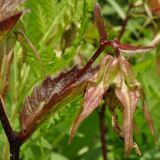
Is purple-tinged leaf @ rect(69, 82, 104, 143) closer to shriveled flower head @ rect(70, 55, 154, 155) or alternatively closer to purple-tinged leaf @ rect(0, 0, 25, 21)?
shriveled flower head @ rect(70, 55, 154, 155)

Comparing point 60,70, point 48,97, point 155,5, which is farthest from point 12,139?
point 155,5

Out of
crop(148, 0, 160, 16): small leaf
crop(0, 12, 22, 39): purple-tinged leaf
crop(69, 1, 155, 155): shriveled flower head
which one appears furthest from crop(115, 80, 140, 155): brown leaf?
crop(148, 0, 160, 16): small leaf

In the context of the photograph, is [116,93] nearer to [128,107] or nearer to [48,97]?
[128,107]

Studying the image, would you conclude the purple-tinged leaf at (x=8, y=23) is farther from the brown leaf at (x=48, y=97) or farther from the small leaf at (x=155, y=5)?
the small leaf at (x=155, y=5)

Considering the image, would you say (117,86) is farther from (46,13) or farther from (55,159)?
(55,159)

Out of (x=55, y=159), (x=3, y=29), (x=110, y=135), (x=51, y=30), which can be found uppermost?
(x=3, y=29)

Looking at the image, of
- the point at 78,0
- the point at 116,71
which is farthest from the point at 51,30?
the point at 116,71
